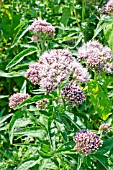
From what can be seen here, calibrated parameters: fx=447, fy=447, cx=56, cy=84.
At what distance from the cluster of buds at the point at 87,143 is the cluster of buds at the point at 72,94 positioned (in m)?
0.18

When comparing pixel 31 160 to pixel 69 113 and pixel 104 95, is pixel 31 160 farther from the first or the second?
pixel 104 95

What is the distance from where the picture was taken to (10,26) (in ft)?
11.8

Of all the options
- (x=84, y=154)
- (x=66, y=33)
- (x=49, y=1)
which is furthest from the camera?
(x=49, y=1)

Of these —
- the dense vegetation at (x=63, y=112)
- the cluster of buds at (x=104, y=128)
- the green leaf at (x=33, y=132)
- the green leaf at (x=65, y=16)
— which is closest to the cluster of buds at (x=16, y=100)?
the dense vegetation at (x=63, y=112)

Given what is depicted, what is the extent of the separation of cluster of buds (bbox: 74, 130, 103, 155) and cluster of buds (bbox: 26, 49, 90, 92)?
0.26 meters

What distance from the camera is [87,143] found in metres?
1.87

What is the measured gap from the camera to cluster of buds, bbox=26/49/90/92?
6.55 ft

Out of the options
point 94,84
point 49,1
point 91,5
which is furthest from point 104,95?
point 49,1

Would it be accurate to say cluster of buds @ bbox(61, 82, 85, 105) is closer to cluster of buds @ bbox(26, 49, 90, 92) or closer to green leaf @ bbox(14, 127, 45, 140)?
cluster of buds @ bbox(26, 49, 90, 92)

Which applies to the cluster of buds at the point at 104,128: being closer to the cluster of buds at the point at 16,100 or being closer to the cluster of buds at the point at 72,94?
the cluster of buds at the point at 72,94

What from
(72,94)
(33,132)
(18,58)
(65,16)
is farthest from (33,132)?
(65,16)

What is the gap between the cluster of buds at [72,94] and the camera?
200 cm

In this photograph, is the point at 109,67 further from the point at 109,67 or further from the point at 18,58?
the point at 18,58

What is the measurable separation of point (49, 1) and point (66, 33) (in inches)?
43.6
